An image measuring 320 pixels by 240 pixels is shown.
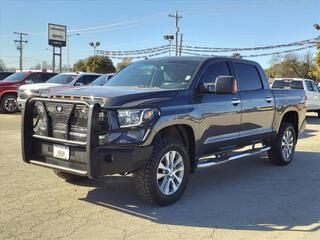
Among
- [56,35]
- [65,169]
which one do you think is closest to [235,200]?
[65,169]

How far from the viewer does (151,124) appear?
5.27 meters

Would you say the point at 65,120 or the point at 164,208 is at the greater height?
the point at 65,120

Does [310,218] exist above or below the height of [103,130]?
below

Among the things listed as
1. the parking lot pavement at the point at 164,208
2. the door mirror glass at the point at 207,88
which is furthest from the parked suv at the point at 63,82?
the door mirror glass at the point at 207,88

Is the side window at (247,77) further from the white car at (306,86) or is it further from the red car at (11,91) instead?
the red car at (11,91)

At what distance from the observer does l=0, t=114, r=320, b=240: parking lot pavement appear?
474 cm

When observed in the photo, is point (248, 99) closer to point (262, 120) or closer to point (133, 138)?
point (262, 120)

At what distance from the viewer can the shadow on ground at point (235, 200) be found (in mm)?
5172

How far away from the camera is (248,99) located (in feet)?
23.8

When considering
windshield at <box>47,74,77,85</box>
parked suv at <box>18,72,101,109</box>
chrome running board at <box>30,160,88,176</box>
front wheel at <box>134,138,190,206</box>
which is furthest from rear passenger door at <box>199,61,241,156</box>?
windshield at <box>47,74,77,85</box>

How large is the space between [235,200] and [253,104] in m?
1.96

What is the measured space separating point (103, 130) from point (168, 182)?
3.93 feet

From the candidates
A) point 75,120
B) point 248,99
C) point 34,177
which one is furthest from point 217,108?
point 34,177

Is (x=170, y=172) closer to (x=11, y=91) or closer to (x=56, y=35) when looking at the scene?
(x=11, y=91)
